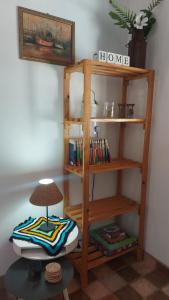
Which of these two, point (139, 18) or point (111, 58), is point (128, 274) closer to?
point (111, 58)

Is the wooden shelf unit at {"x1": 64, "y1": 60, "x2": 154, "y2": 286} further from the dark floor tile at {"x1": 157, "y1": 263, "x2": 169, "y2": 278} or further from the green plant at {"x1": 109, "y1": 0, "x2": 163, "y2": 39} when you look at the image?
the green plant at {"x1": 109, "y1": 0, "x2": 163, "y2": 39}

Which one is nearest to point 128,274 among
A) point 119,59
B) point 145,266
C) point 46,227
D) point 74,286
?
point 145,266

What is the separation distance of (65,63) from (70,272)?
5.24 ft

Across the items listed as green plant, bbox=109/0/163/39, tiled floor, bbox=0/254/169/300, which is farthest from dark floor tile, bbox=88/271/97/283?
green plant, bbox=109/0/163/39

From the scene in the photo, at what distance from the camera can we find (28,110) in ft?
5.61

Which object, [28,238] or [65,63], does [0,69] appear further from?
[28,238]

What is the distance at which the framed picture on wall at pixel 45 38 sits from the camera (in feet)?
5.31

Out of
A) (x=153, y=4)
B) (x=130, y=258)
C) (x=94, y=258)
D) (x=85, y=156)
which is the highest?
(x=153, y=4)

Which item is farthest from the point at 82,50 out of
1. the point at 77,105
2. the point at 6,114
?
the point at 6,114

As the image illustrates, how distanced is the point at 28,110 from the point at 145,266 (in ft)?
5.62

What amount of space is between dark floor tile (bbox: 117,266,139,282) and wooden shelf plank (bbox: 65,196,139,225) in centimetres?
50

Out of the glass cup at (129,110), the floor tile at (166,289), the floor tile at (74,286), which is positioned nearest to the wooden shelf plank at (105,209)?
the floor tile at (74,286)

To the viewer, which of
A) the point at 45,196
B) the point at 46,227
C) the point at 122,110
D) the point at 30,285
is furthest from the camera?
the point at 122,110

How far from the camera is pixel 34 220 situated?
1.68 meters
